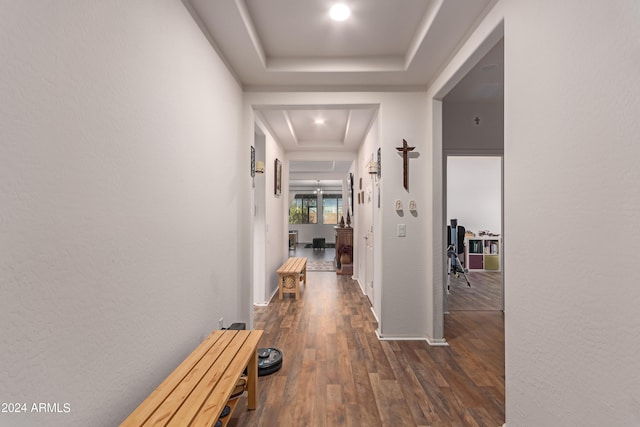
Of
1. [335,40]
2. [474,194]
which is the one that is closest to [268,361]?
[335,40]

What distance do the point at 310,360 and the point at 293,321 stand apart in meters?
0.97

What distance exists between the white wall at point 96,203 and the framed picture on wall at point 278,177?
2.96 meters

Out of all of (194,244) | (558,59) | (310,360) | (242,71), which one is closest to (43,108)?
(194,244)

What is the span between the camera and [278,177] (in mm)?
5020

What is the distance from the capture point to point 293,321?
136 inches

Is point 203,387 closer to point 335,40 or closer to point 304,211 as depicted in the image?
point 335,40

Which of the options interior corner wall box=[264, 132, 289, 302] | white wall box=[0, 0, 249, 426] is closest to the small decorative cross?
white wall box=[0, 0, 249, 426]

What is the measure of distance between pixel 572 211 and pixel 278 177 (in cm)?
426

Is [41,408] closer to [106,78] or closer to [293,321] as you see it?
[106,78]

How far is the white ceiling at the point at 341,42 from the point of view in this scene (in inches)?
76.3

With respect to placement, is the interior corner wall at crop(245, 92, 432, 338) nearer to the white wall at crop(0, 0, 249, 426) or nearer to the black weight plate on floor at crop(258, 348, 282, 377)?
the black weight plate on floor at crop(258, 348, 282, 377)

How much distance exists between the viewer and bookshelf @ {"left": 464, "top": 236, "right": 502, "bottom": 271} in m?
6.60

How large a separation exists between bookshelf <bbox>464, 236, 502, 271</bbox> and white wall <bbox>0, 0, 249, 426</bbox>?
6.29 metres

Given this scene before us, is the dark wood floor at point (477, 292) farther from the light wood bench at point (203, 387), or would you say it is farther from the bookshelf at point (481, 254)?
the light wood bench at point (203, 387)
